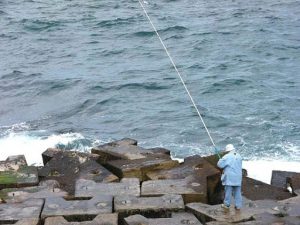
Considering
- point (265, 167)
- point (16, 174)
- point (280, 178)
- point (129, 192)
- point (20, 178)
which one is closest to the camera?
point (129, 192)

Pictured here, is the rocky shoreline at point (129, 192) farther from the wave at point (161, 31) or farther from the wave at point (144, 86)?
the wave at point (161, 31)

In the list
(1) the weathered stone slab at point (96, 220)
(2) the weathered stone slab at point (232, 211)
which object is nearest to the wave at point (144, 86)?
(2) the weathered stone slab at point (232, 211)

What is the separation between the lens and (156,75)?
2120cm

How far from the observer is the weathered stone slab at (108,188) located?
9180mm

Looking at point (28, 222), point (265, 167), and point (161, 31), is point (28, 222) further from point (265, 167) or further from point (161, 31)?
point (161, 31)

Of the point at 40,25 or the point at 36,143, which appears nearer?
the point at 36,143

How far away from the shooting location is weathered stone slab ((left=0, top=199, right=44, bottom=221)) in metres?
8.35

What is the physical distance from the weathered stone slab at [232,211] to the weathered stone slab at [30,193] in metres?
2.06

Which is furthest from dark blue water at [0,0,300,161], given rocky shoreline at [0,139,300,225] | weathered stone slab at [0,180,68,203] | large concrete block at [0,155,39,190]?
weathered stone slab at [0,180,68,203]

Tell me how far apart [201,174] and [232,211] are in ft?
4.59

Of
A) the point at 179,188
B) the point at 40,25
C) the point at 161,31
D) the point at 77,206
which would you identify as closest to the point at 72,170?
the point at 77,206

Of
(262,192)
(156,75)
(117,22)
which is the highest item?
(262,192)

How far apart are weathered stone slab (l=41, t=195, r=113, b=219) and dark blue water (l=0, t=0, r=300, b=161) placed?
591cm

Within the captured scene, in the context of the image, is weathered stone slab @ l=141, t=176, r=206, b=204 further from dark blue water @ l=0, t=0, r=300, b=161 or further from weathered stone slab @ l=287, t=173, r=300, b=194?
dark blue water @ l=0, t=0, r=300, b=161
